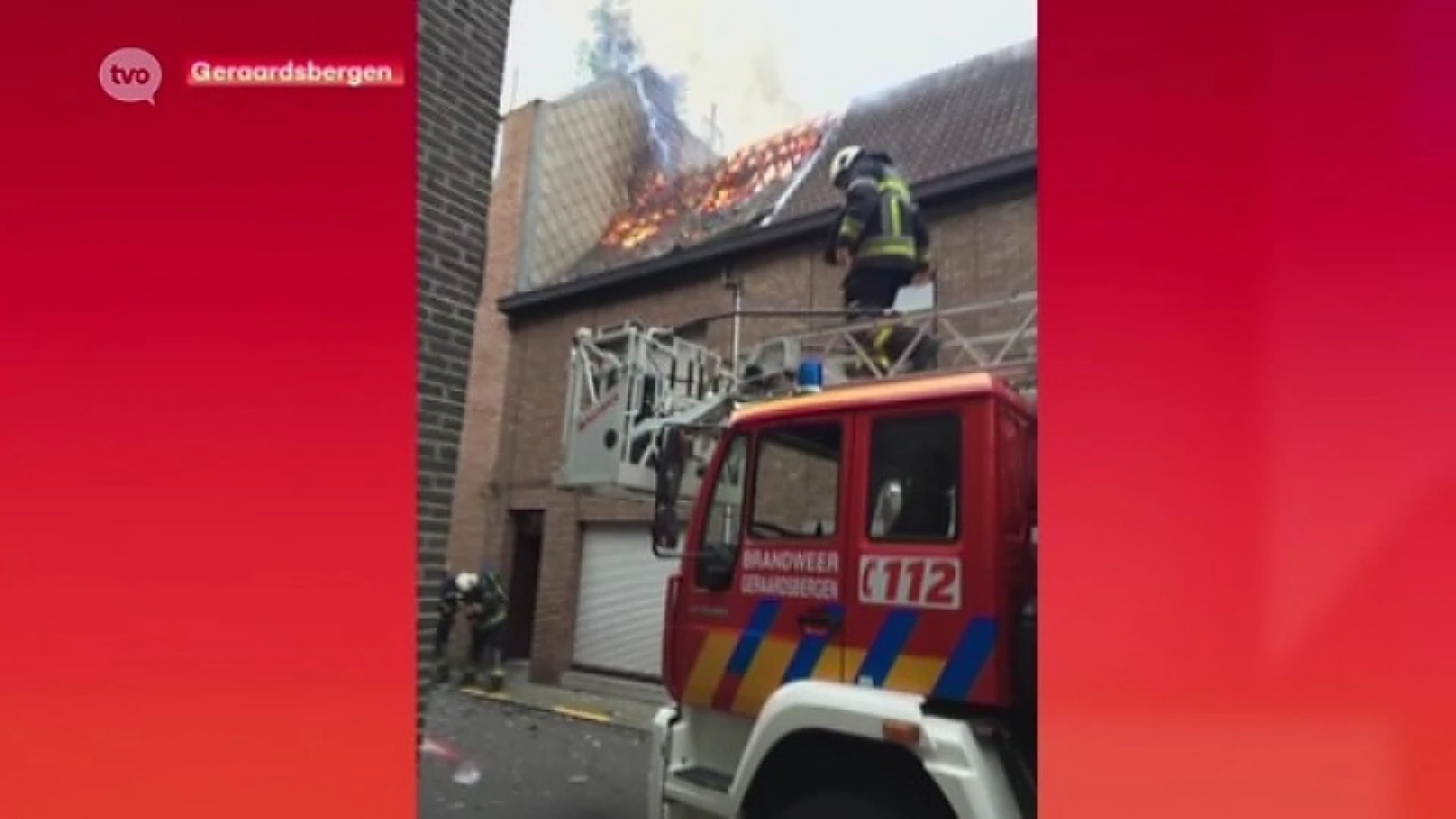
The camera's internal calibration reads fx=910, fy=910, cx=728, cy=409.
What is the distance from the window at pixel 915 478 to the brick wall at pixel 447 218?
4.24 ft

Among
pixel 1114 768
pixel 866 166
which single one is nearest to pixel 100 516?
pixel 1114 768

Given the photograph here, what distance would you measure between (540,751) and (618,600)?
2233mm

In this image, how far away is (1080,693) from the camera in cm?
162

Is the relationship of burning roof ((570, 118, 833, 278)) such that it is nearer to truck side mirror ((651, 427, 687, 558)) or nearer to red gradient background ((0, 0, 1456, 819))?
truck side mirror ((651, 427, 687, 558))

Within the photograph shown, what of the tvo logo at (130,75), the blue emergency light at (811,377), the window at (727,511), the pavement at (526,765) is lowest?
the pavement at (526,765)

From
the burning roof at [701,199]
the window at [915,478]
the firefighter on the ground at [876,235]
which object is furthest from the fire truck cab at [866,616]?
the burning roof at [701,199]

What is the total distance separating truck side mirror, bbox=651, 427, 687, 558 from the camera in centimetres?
280

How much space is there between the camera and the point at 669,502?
280cm

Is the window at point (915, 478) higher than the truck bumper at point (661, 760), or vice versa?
the window at point (915, 478)

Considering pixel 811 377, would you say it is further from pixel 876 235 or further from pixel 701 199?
pixel 701 199

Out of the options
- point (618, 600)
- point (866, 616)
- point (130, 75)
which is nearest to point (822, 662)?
point (866, 616)

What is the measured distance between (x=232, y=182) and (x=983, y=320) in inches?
94.4

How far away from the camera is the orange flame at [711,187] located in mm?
4949

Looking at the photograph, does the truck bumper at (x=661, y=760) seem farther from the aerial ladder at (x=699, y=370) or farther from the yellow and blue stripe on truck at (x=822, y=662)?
the aerial ladder at (x=699, y=370)
